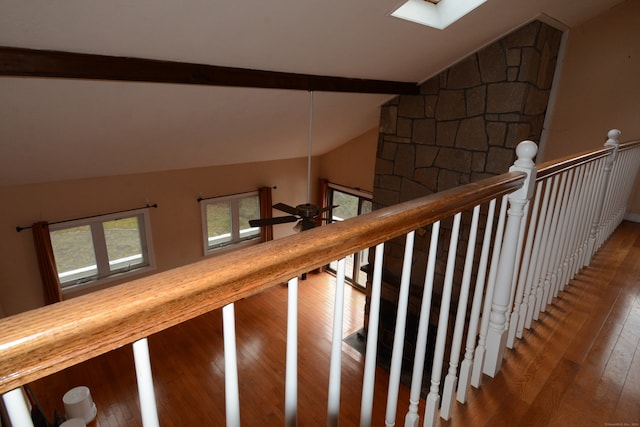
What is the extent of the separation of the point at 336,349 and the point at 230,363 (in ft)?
0.83

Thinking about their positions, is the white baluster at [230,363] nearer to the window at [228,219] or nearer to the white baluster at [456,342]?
the white baluster at [456,342]

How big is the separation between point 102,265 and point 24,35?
161 inches

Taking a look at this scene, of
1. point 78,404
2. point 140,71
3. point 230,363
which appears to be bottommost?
point 78,404

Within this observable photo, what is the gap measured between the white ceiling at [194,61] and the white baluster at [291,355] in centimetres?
218

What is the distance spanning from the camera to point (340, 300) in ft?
2.31

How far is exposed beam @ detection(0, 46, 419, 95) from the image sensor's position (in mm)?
2217

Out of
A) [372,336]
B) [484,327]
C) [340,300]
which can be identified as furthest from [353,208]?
[340,300]

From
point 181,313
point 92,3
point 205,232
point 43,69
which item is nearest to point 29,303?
point 205,232

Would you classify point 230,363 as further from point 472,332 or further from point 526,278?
point 526,278

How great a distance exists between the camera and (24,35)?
2.09m

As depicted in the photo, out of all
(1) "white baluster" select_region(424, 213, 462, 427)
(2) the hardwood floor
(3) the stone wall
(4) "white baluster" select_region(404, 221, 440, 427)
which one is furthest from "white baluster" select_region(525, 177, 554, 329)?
(3) the stone wall

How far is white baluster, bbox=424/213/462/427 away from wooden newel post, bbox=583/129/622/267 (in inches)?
82.9

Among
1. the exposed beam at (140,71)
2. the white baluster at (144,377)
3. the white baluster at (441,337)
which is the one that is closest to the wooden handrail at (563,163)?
the white baluster at (441,337)

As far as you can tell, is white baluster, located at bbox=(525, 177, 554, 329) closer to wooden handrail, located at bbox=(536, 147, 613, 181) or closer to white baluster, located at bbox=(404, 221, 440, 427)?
wooden handrail, located at bbox=(536, 147, 613, 181)
